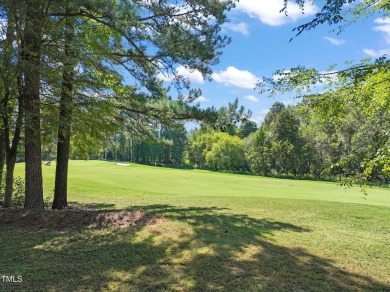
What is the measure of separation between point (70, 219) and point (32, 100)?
9.05ft

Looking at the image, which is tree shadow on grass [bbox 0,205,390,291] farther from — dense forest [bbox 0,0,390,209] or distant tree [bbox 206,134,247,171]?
distant tree [bbox 206,134,247,171]

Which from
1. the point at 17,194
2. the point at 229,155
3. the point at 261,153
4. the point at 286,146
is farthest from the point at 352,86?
the point at 229,155

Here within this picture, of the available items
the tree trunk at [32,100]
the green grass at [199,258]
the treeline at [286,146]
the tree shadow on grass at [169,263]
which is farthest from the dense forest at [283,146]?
the tree shadow on grass at [169,263]

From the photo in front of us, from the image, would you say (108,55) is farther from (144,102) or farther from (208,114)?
(208,114)

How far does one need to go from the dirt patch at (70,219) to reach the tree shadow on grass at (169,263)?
37 centimetres

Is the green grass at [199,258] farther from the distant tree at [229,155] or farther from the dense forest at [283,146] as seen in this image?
the distant tree at [229,155]

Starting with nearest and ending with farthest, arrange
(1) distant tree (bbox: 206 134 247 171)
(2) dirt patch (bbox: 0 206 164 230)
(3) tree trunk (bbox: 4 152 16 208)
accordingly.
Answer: (2) dirt patch (bbox: 0 206 164 230), (3) tree trunk (bbox: 4 152 16 208), (1) distant tree (bbox: 206 134 247 171)

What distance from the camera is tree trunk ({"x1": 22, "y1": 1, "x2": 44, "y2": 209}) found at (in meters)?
6.36

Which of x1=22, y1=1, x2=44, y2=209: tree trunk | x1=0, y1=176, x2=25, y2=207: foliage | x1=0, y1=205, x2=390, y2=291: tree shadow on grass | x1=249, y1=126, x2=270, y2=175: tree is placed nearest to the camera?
x1=0, y1=205, x2=390, y2=291: tree shadow on grass

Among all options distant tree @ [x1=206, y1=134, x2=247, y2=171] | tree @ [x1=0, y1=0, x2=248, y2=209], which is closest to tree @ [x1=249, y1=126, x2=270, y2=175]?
distant tree @ [x1=206, y1=134, x2=247, y2=171]

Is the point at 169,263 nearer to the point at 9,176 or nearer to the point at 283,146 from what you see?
the point at 9,176

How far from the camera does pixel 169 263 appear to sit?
4.36m

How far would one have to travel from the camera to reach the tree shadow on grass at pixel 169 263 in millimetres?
3727

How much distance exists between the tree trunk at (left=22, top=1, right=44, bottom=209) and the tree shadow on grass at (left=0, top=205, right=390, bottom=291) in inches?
84.3
